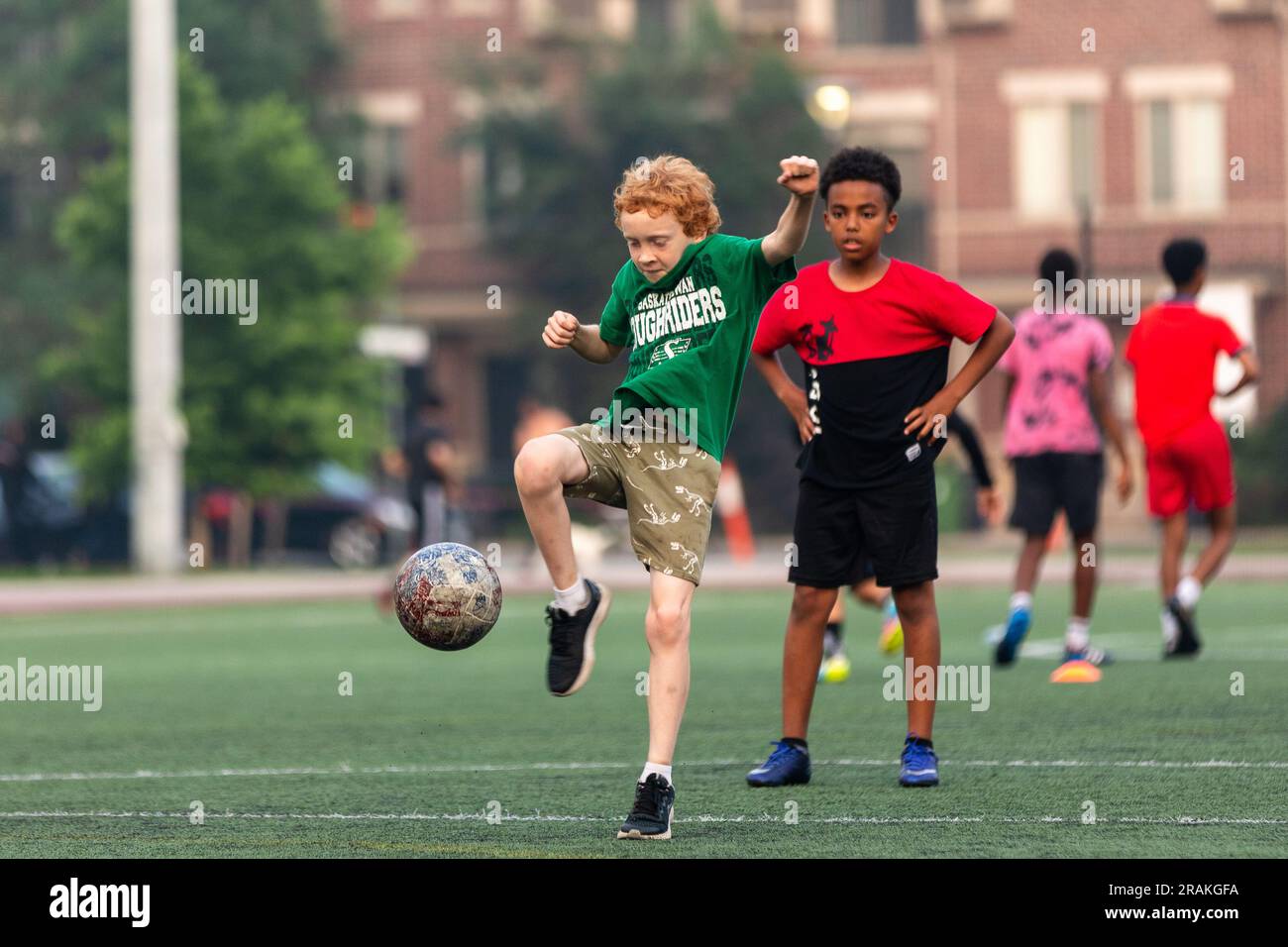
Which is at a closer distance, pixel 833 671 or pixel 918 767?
pixel 918 767

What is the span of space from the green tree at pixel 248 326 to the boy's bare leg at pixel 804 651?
74.5ft

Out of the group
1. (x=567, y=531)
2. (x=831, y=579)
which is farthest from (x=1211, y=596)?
(x=567, y=531)

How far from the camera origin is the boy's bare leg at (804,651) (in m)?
8.05

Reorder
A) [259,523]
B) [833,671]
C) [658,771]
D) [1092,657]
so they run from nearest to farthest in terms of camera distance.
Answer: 1. [658,771]
2. [833,671]
3. [1092,657]
4. [259,523]

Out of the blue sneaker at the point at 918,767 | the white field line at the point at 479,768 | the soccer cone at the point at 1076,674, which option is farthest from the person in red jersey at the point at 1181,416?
the blue sneaker at the point at 918,767

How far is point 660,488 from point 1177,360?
6.33 meters

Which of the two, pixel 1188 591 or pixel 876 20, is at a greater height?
pixel 876 20

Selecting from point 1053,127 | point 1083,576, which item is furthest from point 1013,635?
point 1053,127

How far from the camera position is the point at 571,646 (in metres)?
7.11

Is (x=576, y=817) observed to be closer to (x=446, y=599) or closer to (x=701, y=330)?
(x=446, y=599)

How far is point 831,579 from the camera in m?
8.07

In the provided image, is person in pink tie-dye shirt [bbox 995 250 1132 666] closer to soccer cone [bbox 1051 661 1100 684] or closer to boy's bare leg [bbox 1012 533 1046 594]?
boy's bare leg [bbox 1012 533 1046 594]

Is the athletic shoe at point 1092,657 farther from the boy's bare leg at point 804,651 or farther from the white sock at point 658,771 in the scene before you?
the white sock at point 658,771

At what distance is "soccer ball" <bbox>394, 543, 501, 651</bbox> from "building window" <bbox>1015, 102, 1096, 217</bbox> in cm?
3538
